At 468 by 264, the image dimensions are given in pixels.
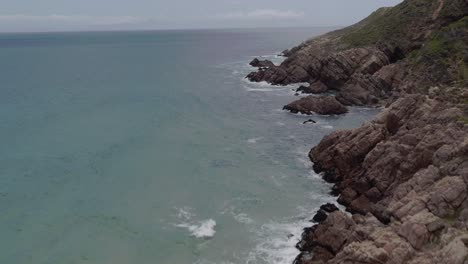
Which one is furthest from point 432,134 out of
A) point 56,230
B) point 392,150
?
point 56,230

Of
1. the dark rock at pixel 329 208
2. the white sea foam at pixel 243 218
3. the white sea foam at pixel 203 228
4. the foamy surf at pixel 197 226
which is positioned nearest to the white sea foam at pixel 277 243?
the white sea foam at pixel 243 218

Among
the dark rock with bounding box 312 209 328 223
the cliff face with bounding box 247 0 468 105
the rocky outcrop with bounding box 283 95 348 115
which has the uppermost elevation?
the cliff face with bounding box 247 0 468 105

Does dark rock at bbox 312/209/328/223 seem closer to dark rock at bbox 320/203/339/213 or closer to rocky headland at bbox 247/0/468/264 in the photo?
rocky headland at bbox 247/0/468/264

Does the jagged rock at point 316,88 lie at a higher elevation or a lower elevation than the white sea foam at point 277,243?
higher

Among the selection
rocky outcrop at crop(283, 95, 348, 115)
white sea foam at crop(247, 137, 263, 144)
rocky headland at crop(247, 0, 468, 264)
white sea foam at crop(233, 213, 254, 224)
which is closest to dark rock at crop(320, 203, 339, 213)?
rocky headland at crop(247, 0, 468, 264)

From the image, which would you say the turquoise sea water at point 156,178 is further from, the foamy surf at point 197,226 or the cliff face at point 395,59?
the cliff face at point 395,59

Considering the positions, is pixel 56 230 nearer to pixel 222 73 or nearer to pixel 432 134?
pixel 432 134

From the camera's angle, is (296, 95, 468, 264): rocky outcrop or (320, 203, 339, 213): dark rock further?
(320, 203, 339, 213): dark rock

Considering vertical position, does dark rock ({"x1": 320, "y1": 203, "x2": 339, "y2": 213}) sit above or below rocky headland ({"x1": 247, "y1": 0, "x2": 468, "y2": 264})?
below
